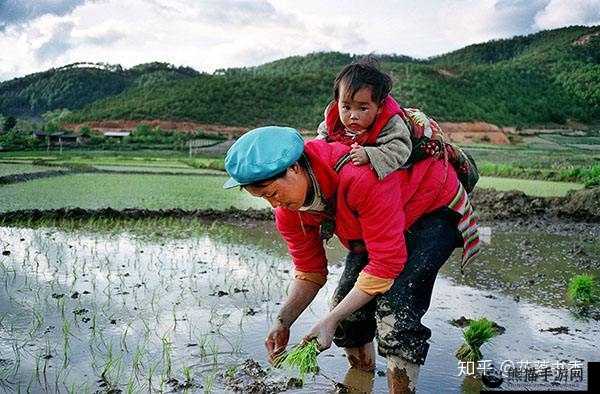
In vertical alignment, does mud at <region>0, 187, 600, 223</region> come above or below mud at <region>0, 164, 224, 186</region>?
below

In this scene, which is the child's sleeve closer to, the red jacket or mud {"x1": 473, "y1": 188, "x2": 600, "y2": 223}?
the red jacket

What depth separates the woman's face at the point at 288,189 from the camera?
220 cm

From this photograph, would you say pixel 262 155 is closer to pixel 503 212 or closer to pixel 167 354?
pixel 167 354

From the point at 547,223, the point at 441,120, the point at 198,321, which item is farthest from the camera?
the point at 441,120

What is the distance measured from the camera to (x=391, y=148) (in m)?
2.32

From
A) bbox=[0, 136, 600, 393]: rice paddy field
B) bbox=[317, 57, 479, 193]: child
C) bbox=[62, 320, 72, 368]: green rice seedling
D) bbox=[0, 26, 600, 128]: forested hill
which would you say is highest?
bbox=[0, 26, 600, 128]: forested hill

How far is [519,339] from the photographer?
163 inches

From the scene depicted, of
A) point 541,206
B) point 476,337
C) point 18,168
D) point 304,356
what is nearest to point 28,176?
point 18,168

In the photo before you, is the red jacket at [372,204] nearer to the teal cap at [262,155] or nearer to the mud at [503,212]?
the teal cap at [262,155]

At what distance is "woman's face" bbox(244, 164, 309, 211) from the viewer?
7.22 ft

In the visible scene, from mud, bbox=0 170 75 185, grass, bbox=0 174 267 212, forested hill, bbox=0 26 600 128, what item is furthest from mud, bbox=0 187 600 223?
forested hill, bbox=0 26 600 128

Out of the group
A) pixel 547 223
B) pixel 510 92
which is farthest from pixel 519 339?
pixel 510 92

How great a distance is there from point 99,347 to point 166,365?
568mm

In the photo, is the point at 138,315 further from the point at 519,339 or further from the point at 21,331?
the point at 519,339
